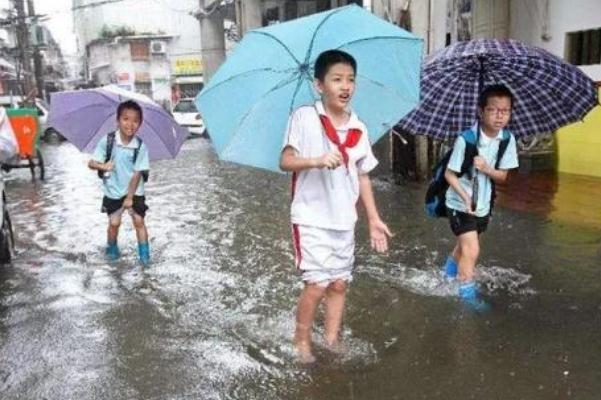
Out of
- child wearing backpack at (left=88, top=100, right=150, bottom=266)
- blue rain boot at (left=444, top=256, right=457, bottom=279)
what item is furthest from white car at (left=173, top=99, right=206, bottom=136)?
blue rain boot at (left=444, top=256, right=457, bottom=279)

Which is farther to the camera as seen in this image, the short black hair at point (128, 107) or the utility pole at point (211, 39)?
the utility pole at point (211, 39)

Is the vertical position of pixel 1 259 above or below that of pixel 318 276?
below

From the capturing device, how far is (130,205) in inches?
234

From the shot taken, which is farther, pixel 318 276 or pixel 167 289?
pixel 167 289

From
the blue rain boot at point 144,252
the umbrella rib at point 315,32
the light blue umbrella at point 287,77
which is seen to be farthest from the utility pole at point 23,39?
the umbrella rib at point 315,32

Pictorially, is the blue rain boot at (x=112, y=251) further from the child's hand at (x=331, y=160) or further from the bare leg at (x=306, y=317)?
the child's hand at (x=331, y=160)

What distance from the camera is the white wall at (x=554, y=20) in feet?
30.1

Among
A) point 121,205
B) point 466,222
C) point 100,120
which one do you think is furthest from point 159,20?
point 466,222

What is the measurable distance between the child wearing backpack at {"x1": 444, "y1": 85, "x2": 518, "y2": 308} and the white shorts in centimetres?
128

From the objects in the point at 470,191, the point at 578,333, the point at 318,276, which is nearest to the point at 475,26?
the point at 470,191

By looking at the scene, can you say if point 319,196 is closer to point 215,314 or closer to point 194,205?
point 215,314

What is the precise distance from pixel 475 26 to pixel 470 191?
7.70 metres

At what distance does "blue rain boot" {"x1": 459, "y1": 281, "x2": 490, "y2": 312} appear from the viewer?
472 centimetres

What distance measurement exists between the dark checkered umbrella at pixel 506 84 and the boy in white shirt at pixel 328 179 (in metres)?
1.34
